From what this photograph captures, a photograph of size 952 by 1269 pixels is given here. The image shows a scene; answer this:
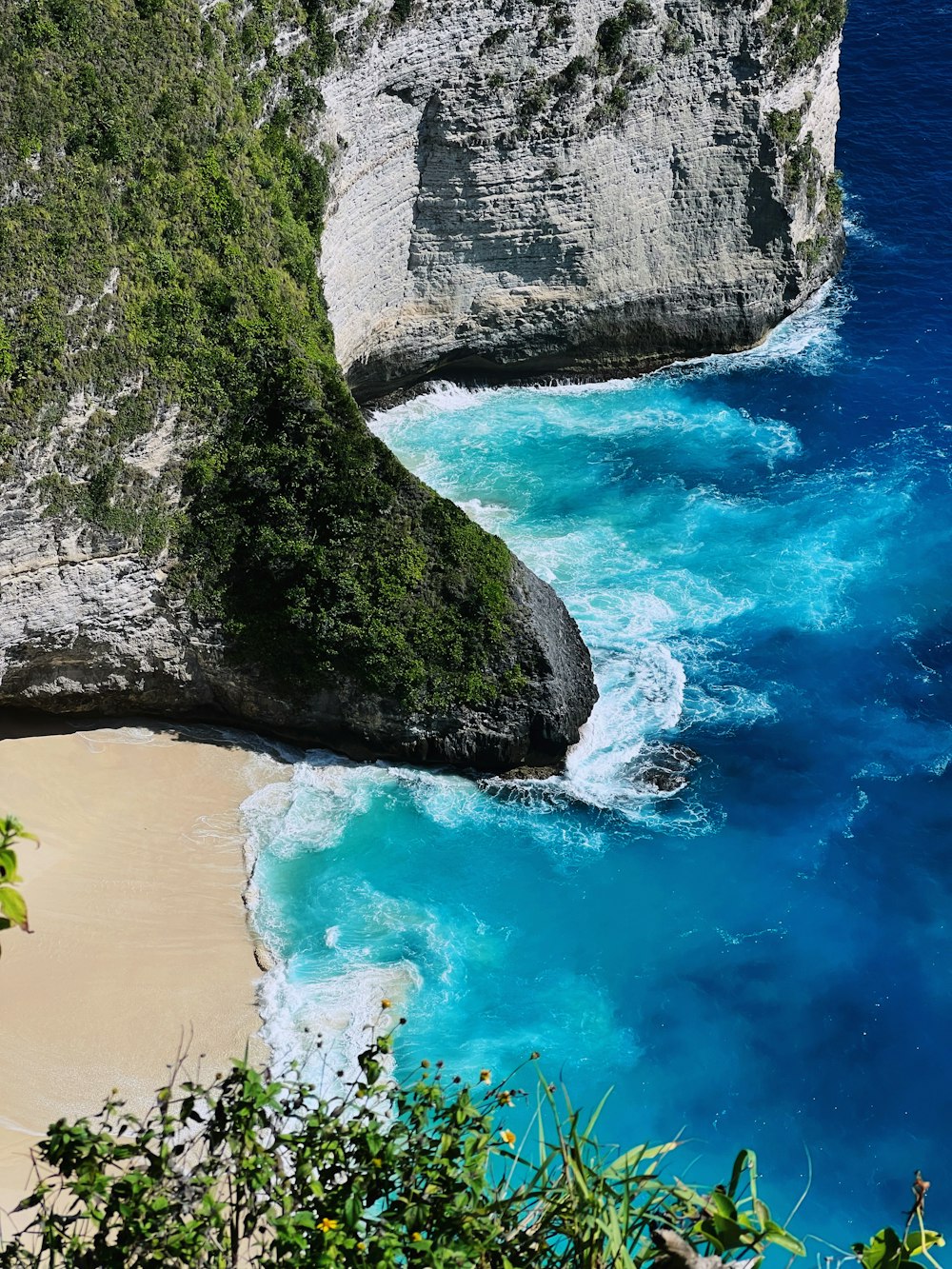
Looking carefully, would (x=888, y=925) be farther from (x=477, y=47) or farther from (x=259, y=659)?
(x=477, y=47)

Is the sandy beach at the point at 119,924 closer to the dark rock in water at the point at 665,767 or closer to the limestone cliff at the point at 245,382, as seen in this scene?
the limestone cliff at the point at 245,382

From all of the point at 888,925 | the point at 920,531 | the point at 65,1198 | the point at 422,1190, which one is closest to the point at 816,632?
the point at 920,531

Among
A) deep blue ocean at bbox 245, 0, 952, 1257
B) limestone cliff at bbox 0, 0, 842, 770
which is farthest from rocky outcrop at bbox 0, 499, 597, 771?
deep blue ocean at bbox 245, 0, 952, 1257

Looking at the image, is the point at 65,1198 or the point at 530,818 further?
the point at 530,818

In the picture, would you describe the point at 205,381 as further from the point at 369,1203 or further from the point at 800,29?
the point at 800,29

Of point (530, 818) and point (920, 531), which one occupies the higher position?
point (920, 531)

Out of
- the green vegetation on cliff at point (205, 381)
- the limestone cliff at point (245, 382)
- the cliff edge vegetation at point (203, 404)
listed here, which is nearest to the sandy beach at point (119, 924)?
the limestone cliff at point (245, 382)
